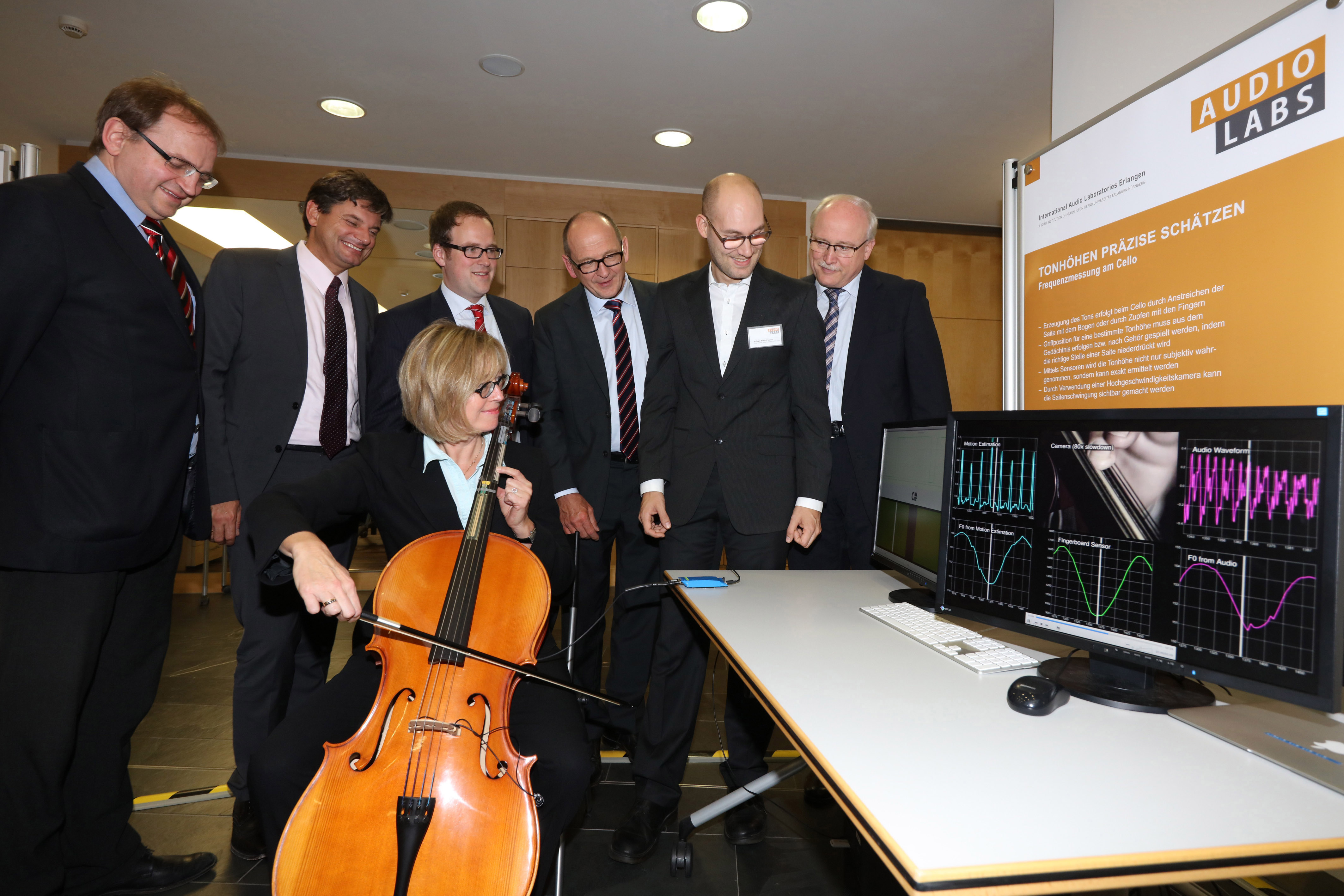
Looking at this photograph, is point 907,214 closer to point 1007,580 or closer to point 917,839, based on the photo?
point 1007,580

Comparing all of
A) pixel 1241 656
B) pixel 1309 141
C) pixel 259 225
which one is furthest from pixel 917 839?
pixel 259 225

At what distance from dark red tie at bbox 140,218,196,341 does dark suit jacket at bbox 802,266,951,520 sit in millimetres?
1712

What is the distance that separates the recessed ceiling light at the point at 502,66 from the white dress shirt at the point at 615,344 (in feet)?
5.73

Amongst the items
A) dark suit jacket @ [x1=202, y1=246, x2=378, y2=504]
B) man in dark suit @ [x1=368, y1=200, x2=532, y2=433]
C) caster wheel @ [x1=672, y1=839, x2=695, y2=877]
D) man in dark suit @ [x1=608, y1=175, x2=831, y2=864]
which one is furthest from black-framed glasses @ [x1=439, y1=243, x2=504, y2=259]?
caster wheel @ [x1=672, y1=839, x2=695, y2=877]

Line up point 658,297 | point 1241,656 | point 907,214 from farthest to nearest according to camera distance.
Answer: point 907,214 < point 658,297 < point 1241,656

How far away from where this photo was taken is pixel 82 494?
1550 millimetres

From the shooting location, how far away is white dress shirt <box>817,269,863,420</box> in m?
2.44

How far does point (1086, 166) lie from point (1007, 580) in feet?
4.46

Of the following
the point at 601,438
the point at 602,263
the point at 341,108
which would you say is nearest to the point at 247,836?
the point at 601,438

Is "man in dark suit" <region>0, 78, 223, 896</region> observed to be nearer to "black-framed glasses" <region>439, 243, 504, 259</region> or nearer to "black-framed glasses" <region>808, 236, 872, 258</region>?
"black-framed glasses" <region>439, 243, 504, 259</region>

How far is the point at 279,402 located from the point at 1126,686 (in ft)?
7.38

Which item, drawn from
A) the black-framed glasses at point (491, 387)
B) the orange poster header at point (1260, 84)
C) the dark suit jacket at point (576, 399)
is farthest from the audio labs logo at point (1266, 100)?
the black-framed glasses at point (491, 387)

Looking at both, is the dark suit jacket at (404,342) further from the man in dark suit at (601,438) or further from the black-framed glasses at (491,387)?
the black-framed glasses at (491,387)

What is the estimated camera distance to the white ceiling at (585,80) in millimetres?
3305
